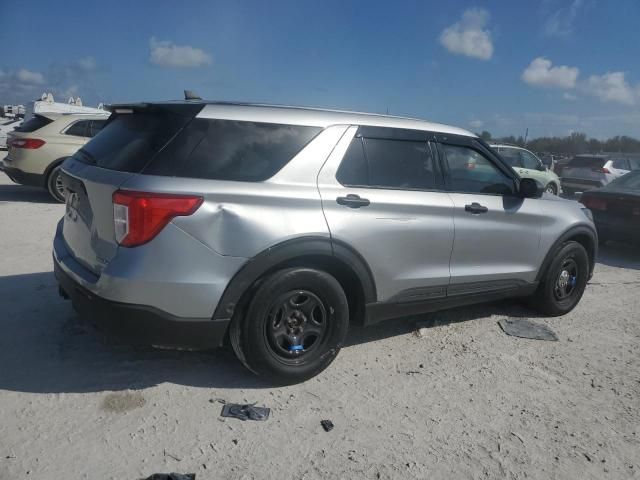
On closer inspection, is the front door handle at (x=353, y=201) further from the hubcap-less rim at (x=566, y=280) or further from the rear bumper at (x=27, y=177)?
the rear bumper at (x=27, y=177)

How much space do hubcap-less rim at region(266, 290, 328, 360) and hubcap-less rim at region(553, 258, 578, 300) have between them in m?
2.77

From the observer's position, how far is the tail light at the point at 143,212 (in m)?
2.87

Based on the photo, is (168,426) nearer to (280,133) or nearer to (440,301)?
(280,133)

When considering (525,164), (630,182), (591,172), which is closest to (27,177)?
(630,182)

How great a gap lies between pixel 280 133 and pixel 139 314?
139 centimetres

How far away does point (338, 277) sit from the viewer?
361cm

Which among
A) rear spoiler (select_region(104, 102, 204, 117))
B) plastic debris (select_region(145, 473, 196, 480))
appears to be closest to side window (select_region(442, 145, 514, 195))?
rear spoiler (select_region(104, 102, 204, 117))

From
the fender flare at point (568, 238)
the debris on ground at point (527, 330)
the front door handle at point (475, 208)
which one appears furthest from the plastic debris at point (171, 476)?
the fender flare at point (568, 238)

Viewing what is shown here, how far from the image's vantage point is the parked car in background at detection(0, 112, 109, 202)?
948 centimetres

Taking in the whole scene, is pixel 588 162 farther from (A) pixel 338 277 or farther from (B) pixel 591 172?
(A) pixel 338 277

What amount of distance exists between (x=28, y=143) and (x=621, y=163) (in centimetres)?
1737

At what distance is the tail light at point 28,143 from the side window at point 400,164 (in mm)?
8011

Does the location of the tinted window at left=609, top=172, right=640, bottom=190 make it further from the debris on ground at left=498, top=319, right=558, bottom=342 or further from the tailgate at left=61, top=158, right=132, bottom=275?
the tailgate at left=61, top=158, right=132, bottom=275

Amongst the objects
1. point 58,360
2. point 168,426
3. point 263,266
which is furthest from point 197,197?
point 58,360
